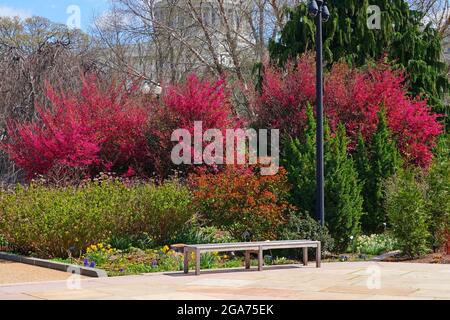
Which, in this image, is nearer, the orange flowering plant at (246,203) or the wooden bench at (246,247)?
the wooden bench at (246,247)

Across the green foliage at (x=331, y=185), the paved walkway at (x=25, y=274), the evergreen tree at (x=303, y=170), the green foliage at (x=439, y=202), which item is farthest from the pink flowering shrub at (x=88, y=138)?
the green foliage at (x=439, y=202)

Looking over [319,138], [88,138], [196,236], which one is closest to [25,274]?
[196,236]

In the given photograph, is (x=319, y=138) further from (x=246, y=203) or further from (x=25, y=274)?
(x=25, y=274)

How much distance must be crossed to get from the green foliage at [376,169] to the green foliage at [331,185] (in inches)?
105

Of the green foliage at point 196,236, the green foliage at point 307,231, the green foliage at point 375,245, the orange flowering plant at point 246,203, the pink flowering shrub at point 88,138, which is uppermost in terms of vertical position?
the pink flowering shrub at point 88,138

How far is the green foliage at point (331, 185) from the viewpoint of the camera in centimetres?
1722

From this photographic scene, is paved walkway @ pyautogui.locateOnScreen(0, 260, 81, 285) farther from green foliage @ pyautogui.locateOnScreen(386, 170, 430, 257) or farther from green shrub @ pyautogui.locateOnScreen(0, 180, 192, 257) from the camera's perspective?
green foliage @ pyautogui.locateOnScreen(386, 170, 430, 257)

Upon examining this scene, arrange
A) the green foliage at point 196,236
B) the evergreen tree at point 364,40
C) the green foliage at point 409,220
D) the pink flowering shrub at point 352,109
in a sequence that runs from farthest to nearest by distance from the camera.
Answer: the evergreen tree at point 364,40 < the pink flowering shrub at point 352,109 < the green foliage at point 196,236 < the green foliage at point 409,220

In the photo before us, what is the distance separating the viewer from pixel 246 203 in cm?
1678

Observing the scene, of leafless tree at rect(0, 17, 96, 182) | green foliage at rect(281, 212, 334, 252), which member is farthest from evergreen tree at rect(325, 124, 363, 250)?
leafless tree at rect(0, 17, 96, 182)

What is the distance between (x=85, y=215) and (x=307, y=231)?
16.2ft

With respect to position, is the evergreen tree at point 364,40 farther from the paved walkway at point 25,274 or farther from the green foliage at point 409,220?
the paved walkway at point 25,274
